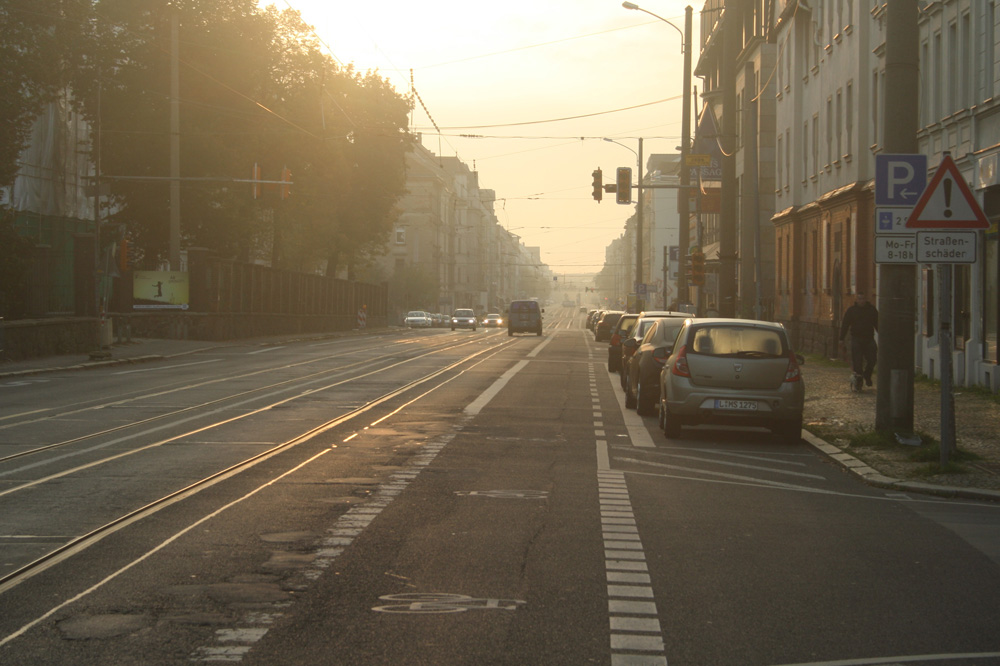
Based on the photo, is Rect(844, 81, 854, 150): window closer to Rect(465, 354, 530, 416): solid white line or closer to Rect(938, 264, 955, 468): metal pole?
Rect(465, 354, 530, 416): solid white line

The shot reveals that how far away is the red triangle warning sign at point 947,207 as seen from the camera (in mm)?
11547

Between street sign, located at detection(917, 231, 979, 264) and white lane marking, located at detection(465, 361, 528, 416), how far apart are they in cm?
769

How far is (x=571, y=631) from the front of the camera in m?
5.73

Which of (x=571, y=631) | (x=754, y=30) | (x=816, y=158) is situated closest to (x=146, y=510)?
(x=571, y=631)

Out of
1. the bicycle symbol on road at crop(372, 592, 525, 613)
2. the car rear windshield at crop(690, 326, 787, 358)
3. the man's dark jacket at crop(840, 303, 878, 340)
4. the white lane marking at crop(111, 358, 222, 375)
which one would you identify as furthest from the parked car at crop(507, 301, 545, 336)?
the bicycle symbol on road at crop(372, 592, 525, 613)

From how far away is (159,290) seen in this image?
46.5 metres

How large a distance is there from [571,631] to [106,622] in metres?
2.14

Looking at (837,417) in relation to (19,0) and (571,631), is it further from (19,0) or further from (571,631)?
(19,0)

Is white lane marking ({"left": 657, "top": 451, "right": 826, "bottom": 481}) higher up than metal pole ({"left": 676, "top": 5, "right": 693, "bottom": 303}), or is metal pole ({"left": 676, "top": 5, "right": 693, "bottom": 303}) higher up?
metal pole ({"left": 676, "top": 5, "right": 693, "bottom": 303})

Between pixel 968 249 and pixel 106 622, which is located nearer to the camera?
pixel 106 622

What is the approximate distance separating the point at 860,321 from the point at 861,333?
0.90ft

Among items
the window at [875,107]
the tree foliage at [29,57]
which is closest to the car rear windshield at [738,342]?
the window at [875,107]

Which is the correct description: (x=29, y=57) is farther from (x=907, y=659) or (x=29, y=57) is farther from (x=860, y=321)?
(x=907, y=659)

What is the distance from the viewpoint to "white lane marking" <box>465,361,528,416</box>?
731 inches
